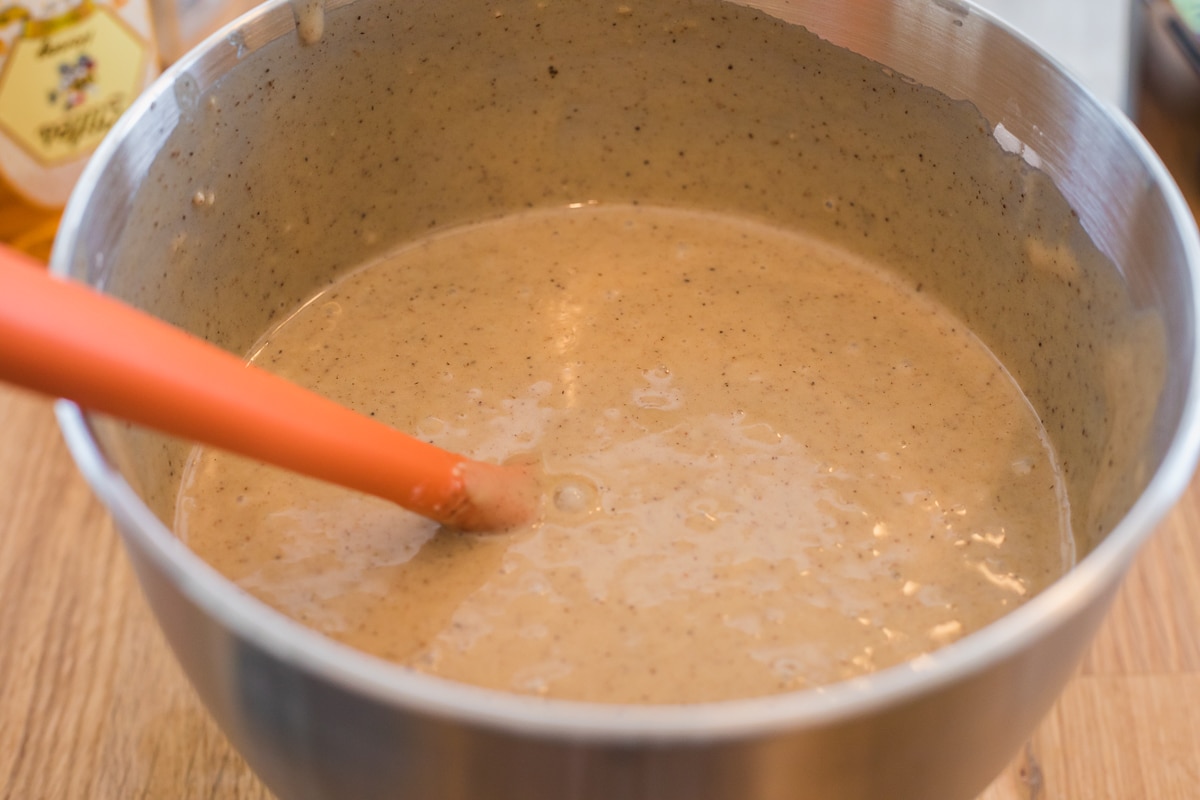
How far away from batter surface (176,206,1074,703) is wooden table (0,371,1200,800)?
11 centimetres

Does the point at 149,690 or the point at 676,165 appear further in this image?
the point at 676,165

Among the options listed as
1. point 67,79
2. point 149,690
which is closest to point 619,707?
point 149,690

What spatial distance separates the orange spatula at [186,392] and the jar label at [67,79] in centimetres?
52

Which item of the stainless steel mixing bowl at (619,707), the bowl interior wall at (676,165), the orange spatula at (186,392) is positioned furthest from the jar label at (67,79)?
the orange spatula at (186,392)

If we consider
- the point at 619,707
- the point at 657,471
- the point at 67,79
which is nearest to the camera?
the point at 619,707

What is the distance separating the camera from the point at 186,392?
515 millimetres

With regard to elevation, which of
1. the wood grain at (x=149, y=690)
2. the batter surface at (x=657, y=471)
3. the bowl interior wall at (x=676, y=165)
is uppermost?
the bowl interior wall at (x=676, y=165)

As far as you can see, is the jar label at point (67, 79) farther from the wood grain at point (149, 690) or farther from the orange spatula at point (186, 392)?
the orange spatula at point (186, 392)

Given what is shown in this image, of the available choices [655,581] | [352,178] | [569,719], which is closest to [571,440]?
[655,581]

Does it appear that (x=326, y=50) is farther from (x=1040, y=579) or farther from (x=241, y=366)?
(x=1040, y=579)

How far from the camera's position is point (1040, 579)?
2.56ft

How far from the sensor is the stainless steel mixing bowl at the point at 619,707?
424mm

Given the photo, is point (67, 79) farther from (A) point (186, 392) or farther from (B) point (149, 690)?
(A) point (186, 392)

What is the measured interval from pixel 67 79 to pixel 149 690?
490 mm
